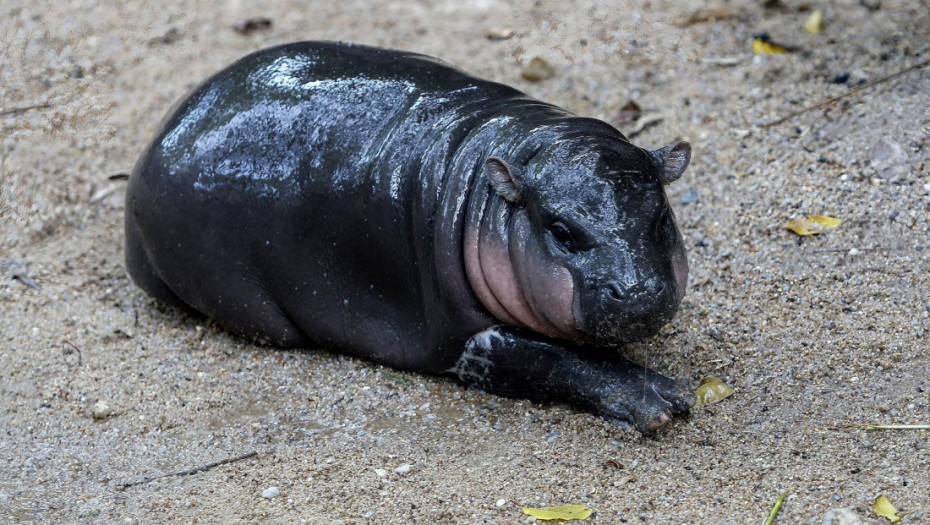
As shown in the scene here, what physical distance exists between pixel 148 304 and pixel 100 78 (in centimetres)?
301

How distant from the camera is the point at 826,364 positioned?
5.01 metres

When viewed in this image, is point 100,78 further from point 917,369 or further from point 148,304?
point 917,369

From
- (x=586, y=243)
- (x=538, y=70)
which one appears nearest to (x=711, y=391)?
(x=586, y=243)

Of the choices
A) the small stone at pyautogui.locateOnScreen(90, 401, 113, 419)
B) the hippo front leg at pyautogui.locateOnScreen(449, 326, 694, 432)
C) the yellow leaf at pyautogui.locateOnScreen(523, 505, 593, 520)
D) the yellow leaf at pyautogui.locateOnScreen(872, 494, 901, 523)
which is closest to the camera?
the yellow leaf at pyautogui.locateOnScreen(872, 494, 901, 523)

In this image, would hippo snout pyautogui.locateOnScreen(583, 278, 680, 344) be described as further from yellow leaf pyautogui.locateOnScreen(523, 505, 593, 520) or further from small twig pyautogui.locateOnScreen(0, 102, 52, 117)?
small twig pyautogui.locateOnScreen(0, 102, 52, 117)

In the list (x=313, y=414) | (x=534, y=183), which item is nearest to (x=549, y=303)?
(x=534, y=183)

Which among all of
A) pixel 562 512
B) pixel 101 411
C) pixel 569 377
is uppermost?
pixel 569 377

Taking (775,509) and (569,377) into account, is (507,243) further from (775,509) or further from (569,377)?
(775,509)

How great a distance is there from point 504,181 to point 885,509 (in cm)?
205

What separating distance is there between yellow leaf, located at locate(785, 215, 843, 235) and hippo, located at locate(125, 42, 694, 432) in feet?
4.51

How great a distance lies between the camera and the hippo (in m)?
4.54

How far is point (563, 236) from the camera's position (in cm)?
455

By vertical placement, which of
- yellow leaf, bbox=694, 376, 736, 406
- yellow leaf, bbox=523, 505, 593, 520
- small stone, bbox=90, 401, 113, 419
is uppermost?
yellow leaf, bbox=694, 376, 736, 406

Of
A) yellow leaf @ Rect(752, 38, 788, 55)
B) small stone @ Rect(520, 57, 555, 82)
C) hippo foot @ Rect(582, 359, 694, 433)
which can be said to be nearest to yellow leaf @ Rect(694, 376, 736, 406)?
hippo foot @ Rect(582, 359, 694, 433)
